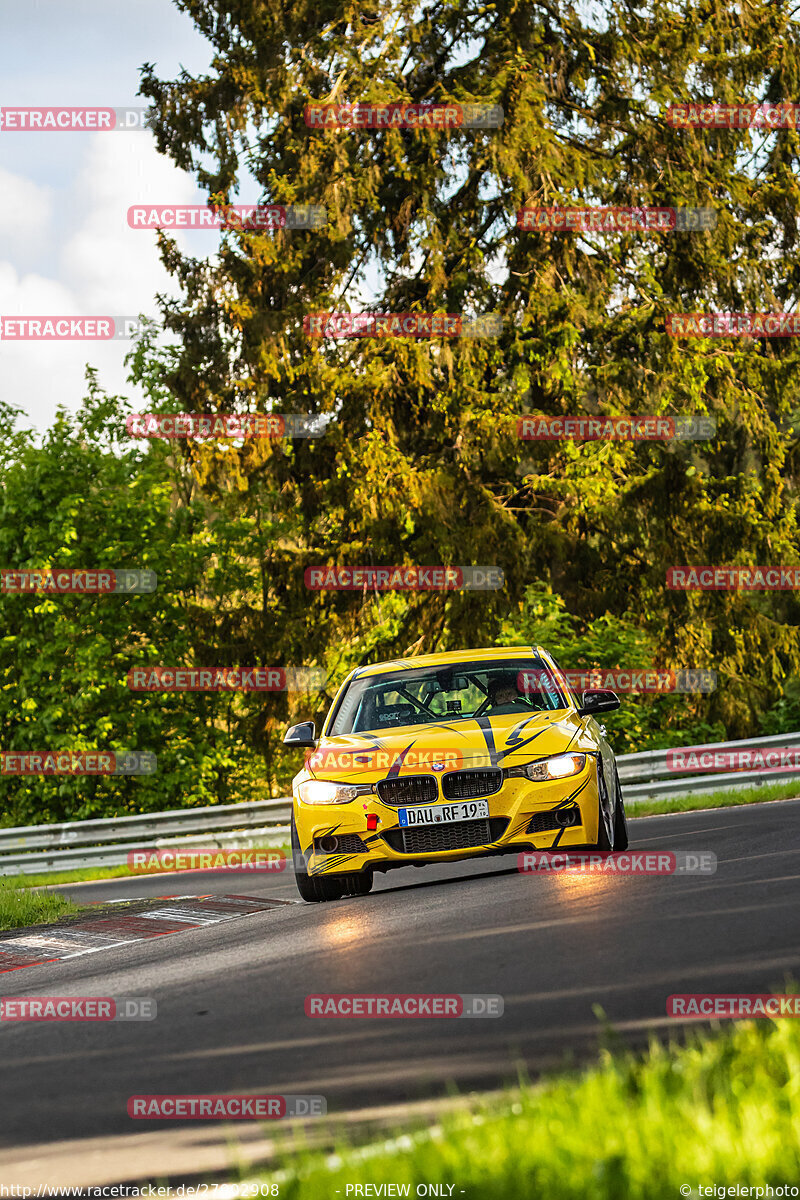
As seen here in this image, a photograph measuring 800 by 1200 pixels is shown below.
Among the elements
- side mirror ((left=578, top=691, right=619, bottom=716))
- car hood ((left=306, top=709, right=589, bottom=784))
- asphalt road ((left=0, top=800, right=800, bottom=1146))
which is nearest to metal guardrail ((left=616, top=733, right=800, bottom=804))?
asphalt road ((left=0, top=800, right=800, bottom=1146))

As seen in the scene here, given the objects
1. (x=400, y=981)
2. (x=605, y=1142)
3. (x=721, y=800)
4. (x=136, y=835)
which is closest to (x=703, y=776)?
(x=721, y=800)

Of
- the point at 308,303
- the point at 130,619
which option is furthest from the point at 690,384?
the point at 130,619

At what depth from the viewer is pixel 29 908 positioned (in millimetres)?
13320

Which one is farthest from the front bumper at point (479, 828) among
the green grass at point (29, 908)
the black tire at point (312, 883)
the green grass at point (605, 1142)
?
the green grass at point (605, 1142)

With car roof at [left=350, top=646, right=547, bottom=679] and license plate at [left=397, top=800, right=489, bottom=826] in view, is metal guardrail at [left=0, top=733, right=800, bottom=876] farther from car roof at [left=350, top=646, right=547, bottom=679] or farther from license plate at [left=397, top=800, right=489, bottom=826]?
license plate at [left=397, top=800, right=489, bottom=826]

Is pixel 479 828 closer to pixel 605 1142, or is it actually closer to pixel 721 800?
pixel 605 1142

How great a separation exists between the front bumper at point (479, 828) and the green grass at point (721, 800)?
8.33 meters

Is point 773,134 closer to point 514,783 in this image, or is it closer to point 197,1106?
point 514,783

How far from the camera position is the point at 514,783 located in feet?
31.5

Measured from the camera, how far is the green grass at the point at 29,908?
12.9 m

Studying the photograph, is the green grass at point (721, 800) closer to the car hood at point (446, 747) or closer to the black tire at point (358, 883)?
the black tire at point (358, 883)

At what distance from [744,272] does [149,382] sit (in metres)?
13.4

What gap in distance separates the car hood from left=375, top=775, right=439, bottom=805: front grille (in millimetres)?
49

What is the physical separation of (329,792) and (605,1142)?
6.09 m
